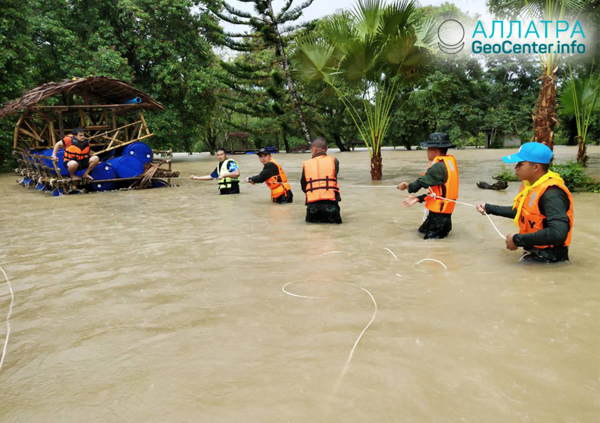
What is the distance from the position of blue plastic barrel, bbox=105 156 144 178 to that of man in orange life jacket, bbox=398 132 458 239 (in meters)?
8.76

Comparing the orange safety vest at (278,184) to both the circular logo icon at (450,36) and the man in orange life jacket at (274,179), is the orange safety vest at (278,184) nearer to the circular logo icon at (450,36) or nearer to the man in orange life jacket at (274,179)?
the man in orange life jacket at (274,179)

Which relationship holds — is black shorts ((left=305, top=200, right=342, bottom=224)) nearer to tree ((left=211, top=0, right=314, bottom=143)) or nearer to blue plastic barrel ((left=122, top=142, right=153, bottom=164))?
blue plastic barrel ((left=122, top=142, right=153, bottom=164))

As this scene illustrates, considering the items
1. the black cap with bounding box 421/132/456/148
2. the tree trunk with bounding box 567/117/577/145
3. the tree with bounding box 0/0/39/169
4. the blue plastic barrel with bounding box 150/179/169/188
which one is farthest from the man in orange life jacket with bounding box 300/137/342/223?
the tree trunk with bounding box 567/117/577/145

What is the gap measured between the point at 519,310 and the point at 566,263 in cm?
150

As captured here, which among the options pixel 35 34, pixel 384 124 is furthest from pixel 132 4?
pixel 384 124

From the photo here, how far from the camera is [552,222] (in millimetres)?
4016

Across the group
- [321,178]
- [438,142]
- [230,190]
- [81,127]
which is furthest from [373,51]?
[81,127]

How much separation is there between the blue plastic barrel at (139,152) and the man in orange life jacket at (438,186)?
883 centimetres

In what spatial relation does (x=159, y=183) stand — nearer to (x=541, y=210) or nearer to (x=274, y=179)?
(x=274, y=179)

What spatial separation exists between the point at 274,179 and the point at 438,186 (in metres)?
4.18

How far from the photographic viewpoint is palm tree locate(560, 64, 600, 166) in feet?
41.6

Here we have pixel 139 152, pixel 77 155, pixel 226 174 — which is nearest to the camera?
pixel 226 174

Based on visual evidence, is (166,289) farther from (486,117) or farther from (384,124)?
(486,117)

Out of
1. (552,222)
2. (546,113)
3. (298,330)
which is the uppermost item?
(546,113)
